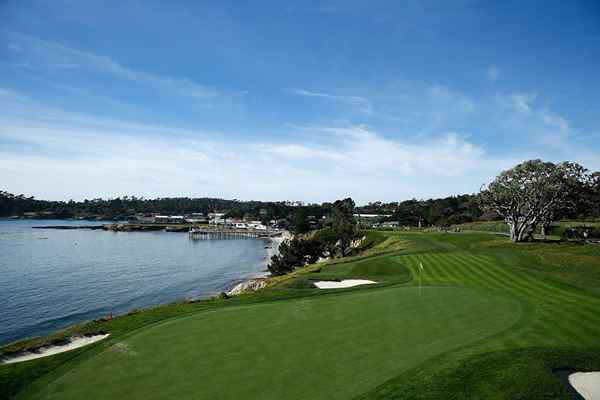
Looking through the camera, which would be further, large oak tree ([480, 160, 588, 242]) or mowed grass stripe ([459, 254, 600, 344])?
large oak tree ([480, 160, 588, 242])

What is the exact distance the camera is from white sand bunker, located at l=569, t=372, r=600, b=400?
33.7 ft

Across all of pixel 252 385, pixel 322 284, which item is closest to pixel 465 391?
pixel 252 385

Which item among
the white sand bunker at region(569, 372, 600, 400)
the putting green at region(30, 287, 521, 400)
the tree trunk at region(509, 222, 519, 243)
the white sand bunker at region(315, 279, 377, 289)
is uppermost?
the tree trunk at region(509, 222, 519, 243)

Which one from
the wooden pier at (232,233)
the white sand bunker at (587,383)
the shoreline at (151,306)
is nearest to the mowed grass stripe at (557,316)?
the white sand bunker at (587,383)

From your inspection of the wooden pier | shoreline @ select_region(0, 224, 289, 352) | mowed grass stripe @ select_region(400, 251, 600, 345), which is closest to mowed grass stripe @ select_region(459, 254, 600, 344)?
mowed grass stripe @ select_region(400, 251, 600, 345)

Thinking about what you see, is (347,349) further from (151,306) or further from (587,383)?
(151,306)

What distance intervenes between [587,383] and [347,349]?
7.13 metres

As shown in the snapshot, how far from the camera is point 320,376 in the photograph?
10734mm

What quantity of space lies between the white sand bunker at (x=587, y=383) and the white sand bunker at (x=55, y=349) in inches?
701

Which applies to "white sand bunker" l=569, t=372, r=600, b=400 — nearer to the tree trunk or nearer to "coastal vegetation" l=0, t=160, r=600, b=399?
"coastal vegetation" l=0, t=160, r=600, b=399

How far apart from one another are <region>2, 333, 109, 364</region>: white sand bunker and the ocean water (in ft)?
62.5

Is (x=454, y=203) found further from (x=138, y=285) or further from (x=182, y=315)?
(x=182, y=315)

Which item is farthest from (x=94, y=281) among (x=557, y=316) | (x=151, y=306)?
(x=557, y=316)

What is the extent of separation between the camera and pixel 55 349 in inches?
623
